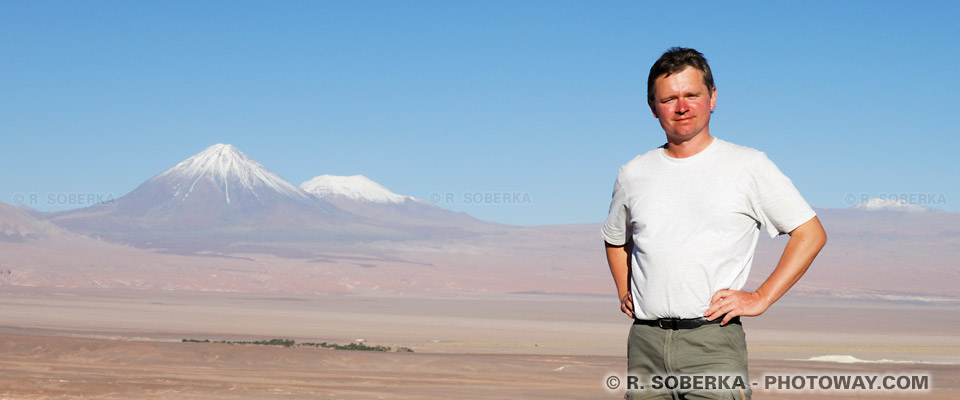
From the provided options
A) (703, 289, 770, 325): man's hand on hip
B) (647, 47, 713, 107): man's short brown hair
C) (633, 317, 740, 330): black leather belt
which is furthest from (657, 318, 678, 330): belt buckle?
(647, 47, 713, 107): man's short brown hair

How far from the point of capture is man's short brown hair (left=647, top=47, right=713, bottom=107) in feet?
9.80

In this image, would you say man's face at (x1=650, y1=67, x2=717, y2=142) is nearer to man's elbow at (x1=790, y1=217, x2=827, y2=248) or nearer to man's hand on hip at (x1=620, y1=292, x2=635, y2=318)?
man's elbow at (x1=790, y1=217, x2=827, y2=248)

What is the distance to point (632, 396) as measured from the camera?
9.74ft

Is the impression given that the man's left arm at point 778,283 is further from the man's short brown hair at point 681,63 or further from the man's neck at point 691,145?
the man's short brown hair at point 681,63

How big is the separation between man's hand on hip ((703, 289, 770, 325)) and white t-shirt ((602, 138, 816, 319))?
40 millimetres

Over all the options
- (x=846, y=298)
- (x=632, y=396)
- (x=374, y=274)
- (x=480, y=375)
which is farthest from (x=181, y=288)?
(x=632, y=396)

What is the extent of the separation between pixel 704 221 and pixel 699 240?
6cm

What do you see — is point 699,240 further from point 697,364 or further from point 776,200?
point 697,364

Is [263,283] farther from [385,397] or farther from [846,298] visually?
[385,397]

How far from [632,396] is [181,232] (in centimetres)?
20104

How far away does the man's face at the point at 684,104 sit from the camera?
2.95 metres

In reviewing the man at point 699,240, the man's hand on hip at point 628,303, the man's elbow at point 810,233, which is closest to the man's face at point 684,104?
the man at point 699,240

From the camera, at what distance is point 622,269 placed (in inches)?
124

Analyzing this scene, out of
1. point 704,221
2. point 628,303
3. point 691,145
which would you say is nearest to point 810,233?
point 704,221
